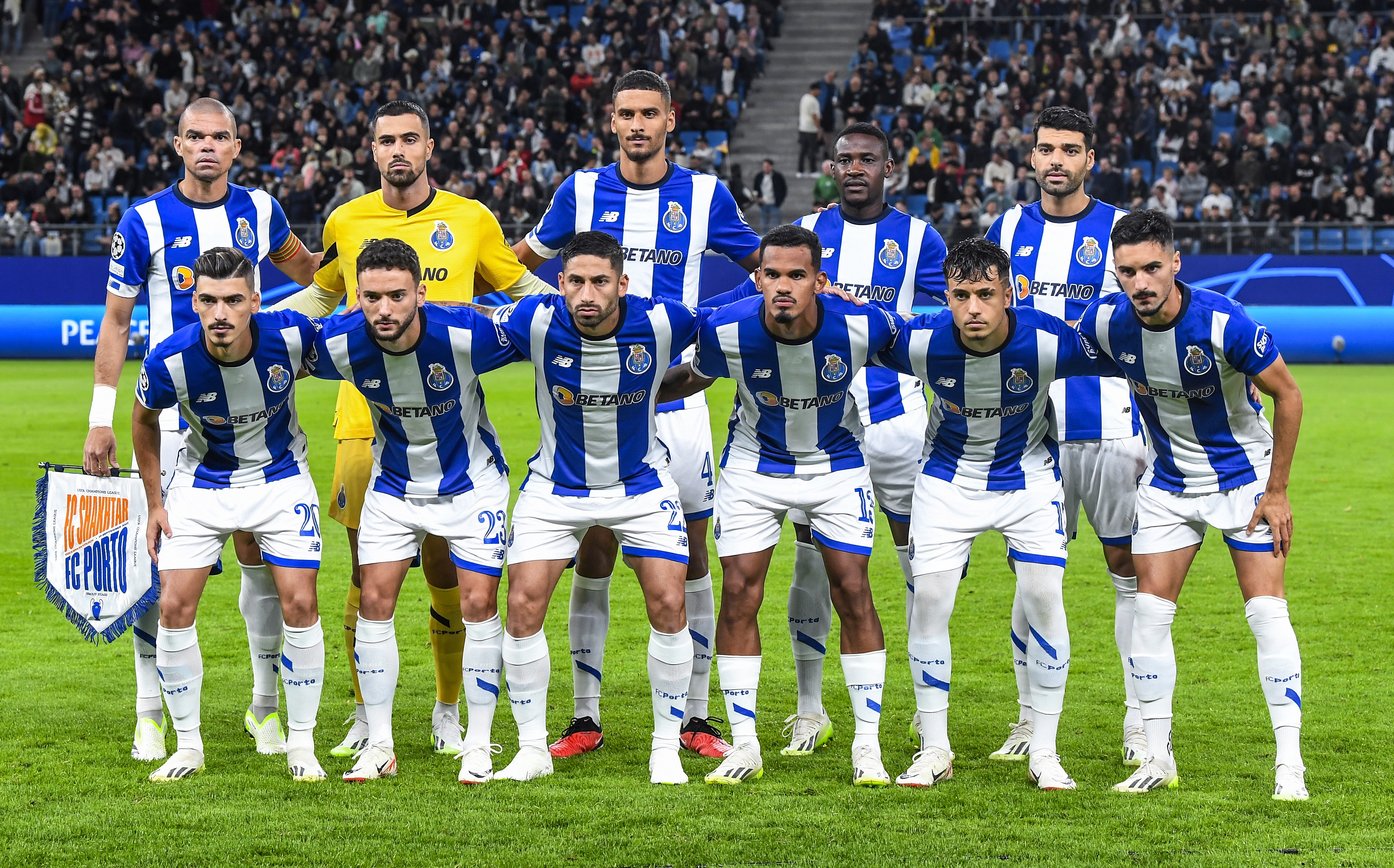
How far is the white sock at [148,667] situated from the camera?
18.2ft

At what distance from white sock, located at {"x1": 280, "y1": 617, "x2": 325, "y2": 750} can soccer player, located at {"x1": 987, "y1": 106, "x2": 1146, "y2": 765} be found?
2568 millimetres

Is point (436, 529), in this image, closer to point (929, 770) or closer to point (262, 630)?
point (262, 630)

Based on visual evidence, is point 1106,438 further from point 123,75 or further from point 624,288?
point 123,75

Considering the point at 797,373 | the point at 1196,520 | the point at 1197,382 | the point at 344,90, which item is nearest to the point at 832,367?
the point at 797,373

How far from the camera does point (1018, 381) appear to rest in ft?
16.9

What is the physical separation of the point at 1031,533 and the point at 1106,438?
2.67 feet

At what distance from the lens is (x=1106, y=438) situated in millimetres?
5773

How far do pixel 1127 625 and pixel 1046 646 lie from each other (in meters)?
0.74

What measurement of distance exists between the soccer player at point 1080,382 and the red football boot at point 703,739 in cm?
109

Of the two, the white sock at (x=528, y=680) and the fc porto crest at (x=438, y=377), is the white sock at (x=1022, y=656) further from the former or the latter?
the fc porto crest at (x=438, y=377)

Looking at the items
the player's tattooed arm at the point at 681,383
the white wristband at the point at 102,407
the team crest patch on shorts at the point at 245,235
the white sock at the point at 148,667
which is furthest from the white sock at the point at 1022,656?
the white wristband at the point at 102,407

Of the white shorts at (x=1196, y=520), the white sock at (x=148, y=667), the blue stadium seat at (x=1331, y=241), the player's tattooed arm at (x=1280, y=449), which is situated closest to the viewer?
the player's tattooed arm at (x=1280, y=449)

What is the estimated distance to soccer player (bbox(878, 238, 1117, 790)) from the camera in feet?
16.9

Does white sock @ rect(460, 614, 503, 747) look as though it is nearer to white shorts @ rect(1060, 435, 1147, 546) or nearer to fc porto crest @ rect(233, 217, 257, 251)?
fc porto crest @ rect(233, 217, 257, 251)
